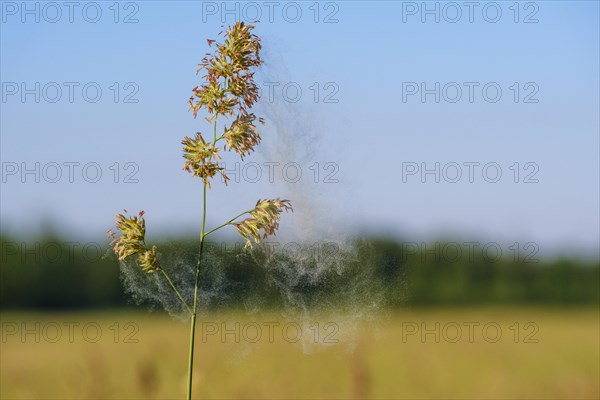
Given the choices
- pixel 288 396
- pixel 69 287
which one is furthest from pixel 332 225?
pixel 69 287

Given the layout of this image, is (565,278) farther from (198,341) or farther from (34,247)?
(198,341)

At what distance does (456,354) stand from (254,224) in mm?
30883

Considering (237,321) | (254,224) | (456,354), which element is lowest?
(456,354)

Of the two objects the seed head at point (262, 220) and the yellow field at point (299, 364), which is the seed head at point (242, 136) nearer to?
the seed head at point (262, 220)

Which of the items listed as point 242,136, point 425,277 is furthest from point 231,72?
point 425,277

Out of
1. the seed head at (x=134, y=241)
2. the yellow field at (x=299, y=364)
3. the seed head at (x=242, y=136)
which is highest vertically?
the seed head at (x=242, y=136)

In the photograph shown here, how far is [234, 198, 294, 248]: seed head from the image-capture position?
4.32 metres

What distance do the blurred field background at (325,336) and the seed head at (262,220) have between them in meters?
0.86

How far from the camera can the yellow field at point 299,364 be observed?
6.76 meters

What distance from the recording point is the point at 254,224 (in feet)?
14.2

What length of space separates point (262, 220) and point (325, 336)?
78.8 inches

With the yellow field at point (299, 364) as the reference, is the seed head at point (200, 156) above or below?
above

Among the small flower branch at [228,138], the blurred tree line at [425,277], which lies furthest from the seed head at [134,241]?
the blurred tree line at [425,277]

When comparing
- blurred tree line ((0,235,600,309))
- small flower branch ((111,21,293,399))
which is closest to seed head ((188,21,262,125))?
small flower branch ((111,21,293,399))
